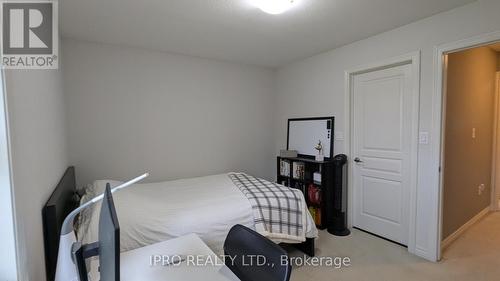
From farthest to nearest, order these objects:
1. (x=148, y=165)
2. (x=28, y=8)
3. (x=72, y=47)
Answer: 1. (x=148, y=165)
2. (x=72, y=47)
3. (x=28, y=8)

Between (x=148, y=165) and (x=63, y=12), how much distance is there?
5.98 ft

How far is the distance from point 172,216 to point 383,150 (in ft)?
7.79

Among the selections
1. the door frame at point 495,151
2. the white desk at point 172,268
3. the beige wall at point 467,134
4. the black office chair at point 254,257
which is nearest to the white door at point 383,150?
the beige wall at point 467,134

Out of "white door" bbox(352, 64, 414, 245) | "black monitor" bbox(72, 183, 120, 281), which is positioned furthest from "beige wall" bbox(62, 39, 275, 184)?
"black monitor" bbox(72, 183, 120, 281)

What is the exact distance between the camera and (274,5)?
1963 millimetres

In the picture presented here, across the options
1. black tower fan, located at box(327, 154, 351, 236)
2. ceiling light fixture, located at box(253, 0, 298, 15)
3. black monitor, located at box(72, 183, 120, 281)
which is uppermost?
ceiling light fixture, located at box(253, 0, 298, 15)

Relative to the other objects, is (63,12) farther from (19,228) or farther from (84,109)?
(19,228)

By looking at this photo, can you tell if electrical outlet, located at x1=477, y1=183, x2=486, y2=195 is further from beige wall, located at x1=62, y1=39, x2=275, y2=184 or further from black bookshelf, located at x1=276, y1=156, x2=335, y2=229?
beige wall, located at x1=62, y1=39, x2=275, y2=184

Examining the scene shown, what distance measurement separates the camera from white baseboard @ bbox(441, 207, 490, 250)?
2649 mm

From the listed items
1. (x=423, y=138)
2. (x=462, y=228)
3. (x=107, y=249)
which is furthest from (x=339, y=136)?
(x=107, y=249)

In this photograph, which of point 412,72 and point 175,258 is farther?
point 412,72

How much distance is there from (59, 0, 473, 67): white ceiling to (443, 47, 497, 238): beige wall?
978mm

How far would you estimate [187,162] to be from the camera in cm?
346

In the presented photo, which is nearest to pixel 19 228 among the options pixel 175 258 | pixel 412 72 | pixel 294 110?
pixel 175 258
